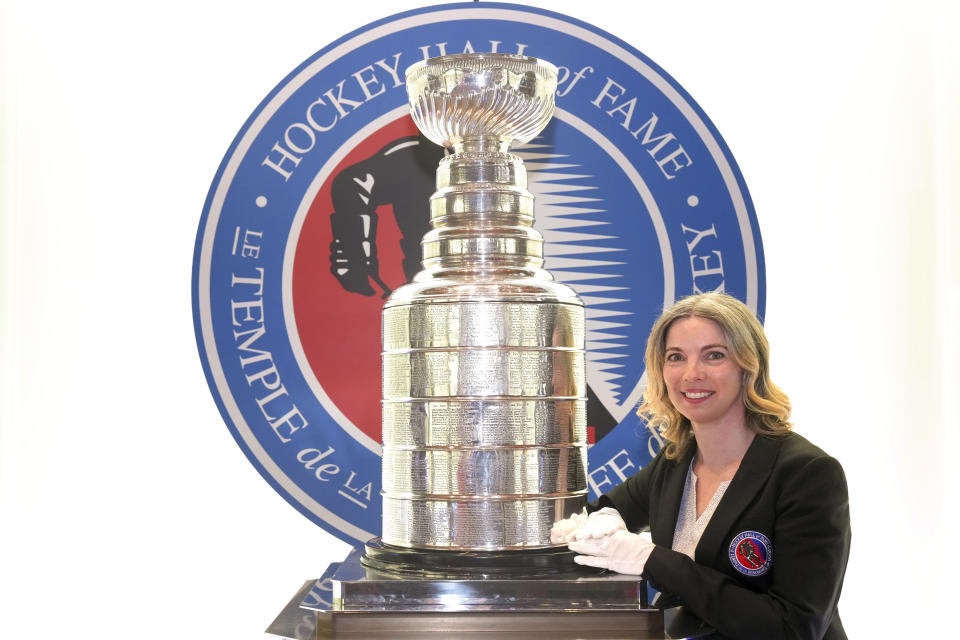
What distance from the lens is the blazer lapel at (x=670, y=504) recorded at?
2438 mm

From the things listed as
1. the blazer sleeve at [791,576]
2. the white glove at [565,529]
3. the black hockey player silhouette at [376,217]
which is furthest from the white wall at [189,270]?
the white glove at [565,529]

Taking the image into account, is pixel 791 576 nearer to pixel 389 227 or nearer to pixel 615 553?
pixel 615 553

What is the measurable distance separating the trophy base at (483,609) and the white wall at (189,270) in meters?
1.22

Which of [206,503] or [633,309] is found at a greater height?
[633,309]

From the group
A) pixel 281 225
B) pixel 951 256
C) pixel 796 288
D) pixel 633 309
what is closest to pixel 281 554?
pixel 281 225

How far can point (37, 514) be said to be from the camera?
3.10 meters

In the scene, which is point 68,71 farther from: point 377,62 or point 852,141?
point 852,141

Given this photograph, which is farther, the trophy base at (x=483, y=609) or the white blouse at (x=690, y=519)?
the white blouse at (x=690, y=519)

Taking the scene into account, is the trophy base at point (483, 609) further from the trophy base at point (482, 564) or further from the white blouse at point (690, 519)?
the white blouse at point (690, 519)

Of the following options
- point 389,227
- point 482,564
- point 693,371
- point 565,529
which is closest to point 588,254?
point 389,227

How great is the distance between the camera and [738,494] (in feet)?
7.41

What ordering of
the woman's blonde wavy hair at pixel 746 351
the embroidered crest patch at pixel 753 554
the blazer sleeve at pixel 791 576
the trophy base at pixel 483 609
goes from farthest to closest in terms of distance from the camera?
the woman's blonde wavy hair at pixel 746 351 → the embroidered crest patch at pixel 753 554 → the blazer sleeve at pixel 791 576 → the trophy base at pixel 483 609

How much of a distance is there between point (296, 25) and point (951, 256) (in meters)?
2.09

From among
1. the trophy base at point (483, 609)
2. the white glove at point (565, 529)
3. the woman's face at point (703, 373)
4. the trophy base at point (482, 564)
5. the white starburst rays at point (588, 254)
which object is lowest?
the trophy base at point (483, 609)
